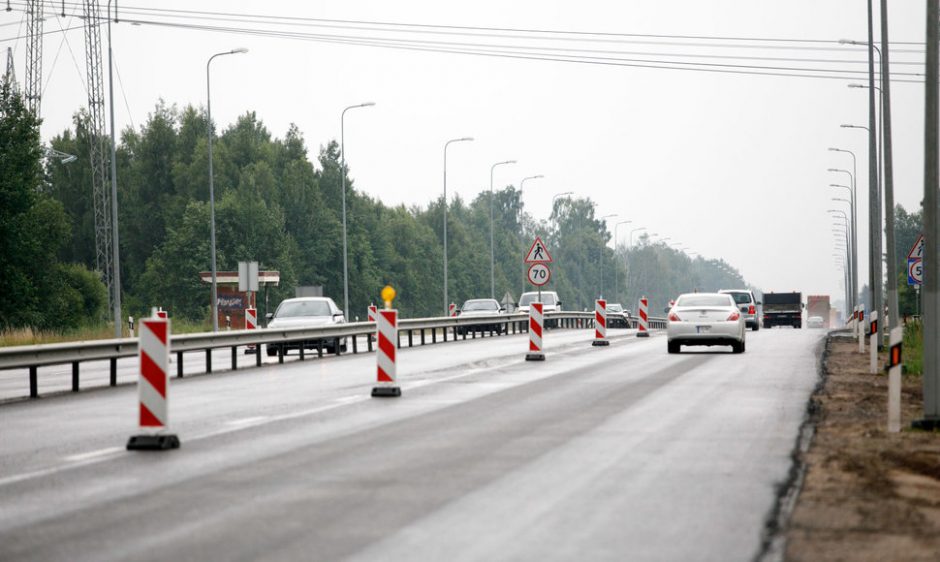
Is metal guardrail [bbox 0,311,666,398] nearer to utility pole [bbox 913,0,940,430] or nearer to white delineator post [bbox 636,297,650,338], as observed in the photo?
white delineator post [bbox 636,297,650,338]

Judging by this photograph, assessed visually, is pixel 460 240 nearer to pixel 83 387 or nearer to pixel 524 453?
pixel 83 387

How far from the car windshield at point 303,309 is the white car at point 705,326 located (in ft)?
30.1

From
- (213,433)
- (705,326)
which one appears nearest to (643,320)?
(705,326)

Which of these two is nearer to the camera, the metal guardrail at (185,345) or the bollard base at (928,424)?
the bollard base at (928,424)

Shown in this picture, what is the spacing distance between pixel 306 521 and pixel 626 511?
1.94m

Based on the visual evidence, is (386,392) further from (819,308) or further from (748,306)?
(819,308)

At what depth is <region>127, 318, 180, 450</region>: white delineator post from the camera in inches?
473

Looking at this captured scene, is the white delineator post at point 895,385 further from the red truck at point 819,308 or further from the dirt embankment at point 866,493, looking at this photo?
the red truck at point 819,308

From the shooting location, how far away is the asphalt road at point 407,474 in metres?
7.37

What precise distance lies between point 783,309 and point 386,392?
65.7 m

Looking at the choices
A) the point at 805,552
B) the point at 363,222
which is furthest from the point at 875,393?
the point at 363,222

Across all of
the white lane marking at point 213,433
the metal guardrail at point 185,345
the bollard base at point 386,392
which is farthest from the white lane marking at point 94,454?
the metal guardrail at point 185,345

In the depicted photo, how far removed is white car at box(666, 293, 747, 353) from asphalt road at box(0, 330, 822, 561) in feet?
38.3

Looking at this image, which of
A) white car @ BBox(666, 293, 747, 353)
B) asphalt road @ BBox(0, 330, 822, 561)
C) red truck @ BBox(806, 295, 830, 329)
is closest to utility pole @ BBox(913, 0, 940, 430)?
asphalt road @ BBox(0, 330, 822, 561)
